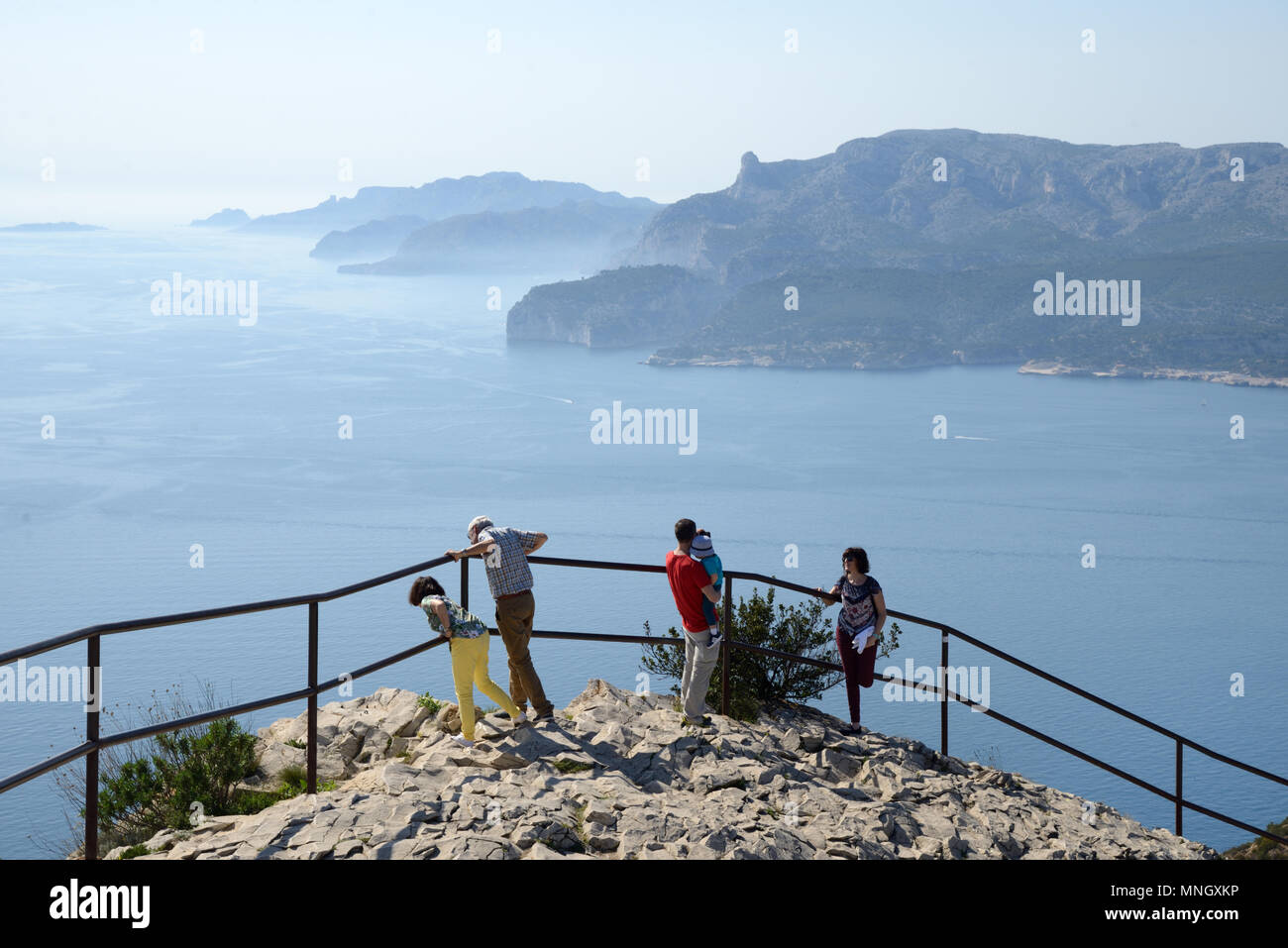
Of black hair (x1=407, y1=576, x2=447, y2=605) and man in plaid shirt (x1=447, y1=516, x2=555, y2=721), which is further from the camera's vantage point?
man in plaid shirt (x1=447, y1=516, x2=555, y2=721)

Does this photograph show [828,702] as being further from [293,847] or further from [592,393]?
[592,393]

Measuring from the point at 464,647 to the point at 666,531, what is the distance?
3579 inches

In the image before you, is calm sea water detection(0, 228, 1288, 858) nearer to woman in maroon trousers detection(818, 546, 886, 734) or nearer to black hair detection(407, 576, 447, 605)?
black hair detection(407, 576, 447, 605)

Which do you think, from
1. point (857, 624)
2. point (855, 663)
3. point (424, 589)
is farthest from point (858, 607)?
point (424, 589)

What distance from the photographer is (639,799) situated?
6094 mm

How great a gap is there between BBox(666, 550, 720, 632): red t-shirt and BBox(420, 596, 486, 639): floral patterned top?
128 cm

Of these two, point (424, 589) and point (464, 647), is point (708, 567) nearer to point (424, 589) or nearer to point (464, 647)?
point (464, 647)

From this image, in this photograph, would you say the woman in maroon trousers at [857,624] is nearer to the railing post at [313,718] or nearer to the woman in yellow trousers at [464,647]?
the woman in yellow trousers at [464,647]

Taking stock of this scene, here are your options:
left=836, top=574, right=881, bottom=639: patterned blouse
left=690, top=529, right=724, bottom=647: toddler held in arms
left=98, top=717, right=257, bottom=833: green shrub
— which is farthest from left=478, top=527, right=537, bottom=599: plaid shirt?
left=836, top=574, right=881, bottom=639: patterned blouse

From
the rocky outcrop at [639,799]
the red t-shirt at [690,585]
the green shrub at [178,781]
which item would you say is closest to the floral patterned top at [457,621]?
the rocky outcrop at [639,799]

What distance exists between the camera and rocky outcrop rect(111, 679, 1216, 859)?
5453mm

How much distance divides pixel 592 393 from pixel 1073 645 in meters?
112

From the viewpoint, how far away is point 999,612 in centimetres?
8475

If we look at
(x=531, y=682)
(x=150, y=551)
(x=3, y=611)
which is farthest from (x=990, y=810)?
(x=150, y=551)
